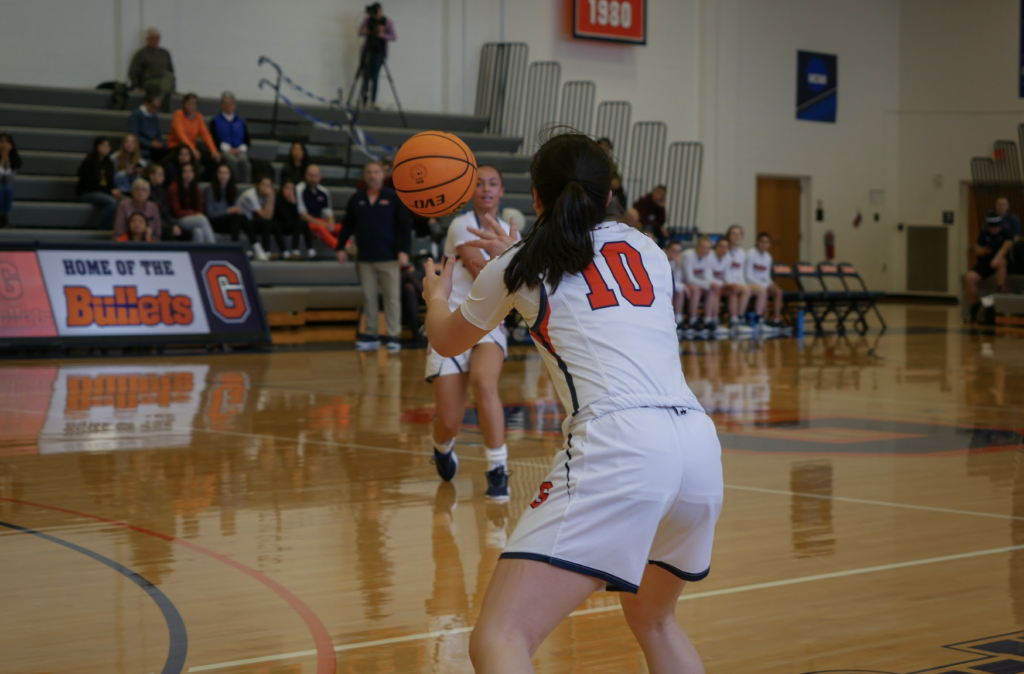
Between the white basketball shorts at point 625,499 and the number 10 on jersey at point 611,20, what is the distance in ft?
73.3

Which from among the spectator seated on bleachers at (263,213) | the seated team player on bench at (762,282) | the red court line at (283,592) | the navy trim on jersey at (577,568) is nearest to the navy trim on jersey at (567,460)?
the navy trim on jersey at (577,568)

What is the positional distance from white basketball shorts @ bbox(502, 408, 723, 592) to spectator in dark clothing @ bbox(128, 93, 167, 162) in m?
15.8

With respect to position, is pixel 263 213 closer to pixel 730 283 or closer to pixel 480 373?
pixel 730 283

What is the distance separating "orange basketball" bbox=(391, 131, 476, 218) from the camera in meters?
4.06

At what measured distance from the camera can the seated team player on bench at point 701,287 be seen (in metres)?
18.7

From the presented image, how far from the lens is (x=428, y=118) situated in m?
22.0

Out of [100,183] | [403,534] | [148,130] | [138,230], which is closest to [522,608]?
[403,534]

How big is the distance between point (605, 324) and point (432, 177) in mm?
1495

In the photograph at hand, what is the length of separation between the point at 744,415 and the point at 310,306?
8.94 meters

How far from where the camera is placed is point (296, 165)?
58.9ft

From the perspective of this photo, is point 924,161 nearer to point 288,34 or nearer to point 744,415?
point 288,34

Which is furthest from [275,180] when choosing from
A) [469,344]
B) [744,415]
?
[469,344]

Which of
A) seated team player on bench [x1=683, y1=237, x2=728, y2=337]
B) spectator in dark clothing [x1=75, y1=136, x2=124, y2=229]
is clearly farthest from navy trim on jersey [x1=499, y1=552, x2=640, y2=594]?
seated team player on bench [x1=683, y1=237, x2=728, y2=337]

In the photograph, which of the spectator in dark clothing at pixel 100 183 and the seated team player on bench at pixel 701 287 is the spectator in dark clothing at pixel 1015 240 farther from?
the spectator in dark clothing at pixel 100 183
